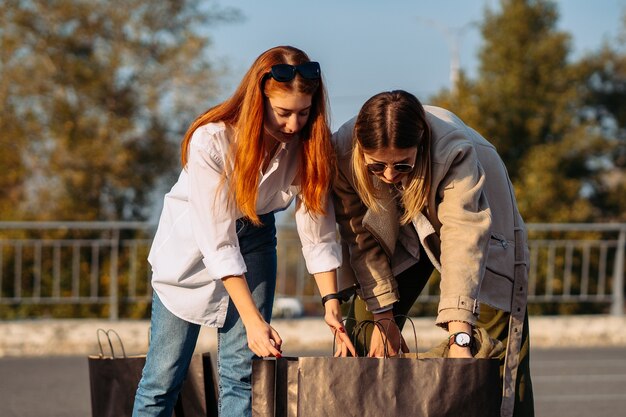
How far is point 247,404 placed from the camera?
4129 mm

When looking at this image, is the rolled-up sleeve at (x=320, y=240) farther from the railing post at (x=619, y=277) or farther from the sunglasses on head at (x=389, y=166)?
the railing post at (x=619, y=277)

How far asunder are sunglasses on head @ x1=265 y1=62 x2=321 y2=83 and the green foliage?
14.8 m

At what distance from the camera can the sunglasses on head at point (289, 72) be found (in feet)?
12.1

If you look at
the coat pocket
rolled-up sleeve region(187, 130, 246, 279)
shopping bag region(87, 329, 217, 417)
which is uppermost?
rolled-up sleeve region(187, 130, 246, 279)

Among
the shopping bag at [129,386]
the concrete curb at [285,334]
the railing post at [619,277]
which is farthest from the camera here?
the railing post at [619,277]

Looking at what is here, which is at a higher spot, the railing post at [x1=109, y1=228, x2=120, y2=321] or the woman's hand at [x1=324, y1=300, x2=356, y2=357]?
the woman's hand at [x1=324, y1=300, x2=356, y2=357]

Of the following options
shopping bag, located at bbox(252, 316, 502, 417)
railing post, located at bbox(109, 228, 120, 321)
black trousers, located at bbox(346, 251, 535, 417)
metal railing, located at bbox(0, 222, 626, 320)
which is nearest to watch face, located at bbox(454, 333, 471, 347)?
Result: shopping bag, located at bbox(252, 316, 502, 417)

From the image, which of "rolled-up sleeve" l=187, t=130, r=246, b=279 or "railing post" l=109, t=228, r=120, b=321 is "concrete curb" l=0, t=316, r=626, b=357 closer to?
"railing post" l=109, t=228, r=120, b=321

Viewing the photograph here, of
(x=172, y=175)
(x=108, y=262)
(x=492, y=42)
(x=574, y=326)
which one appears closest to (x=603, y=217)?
(x=492, y=42)

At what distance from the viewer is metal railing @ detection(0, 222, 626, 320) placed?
10320 millimetres

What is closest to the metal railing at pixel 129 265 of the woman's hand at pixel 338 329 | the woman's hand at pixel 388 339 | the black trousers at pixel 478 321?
the black trousers at pixel 478 321

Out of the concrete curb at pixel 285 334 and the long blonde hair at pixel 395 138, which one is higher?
the long blonde hair at pixel 395 138

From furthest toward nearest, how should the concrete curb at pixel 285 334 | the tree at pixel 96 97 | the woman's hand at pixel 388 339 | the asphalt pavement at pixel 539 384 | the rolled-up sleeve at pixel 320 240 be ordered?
the tree at pixel 96 97, the concrete curb at pixel 285 334, the asphalt pavement at pixel 539 384, the woman's hand at pixel 388 339, the rolled-up sleeve at pixel 320 240

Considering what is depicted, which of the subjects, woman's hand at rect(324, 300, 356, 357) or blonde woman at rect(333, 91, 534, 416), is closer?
blonde woman at rect(333, 91, 534, 416)
